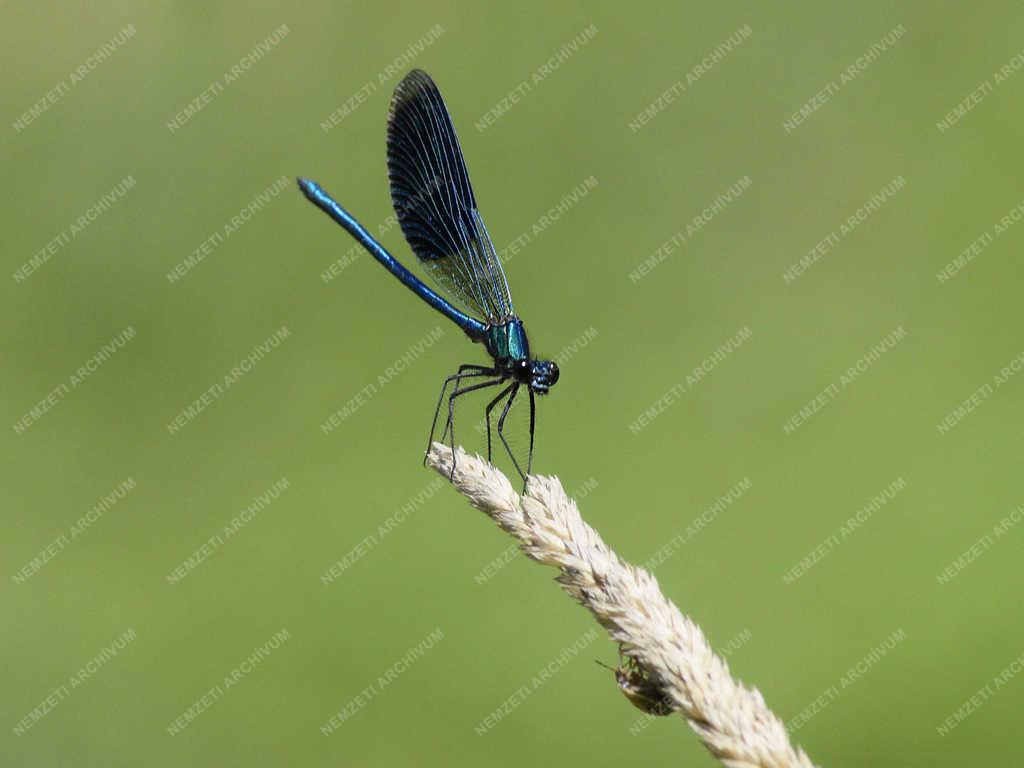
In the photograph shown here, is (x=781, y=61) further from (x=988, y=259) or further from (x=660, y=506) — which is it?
(x=660, y=506)

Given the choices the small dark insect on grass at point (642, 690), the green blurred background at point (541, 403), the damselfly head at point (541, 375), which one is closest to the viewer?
the small dark insect on grass at point (642, 690)

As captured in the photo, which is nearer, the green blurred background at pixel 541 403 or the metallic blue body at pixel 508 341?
the metallic blue body at pixel 508 341

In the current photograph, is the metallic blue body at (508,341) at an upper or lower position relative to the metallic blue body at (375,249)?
lower

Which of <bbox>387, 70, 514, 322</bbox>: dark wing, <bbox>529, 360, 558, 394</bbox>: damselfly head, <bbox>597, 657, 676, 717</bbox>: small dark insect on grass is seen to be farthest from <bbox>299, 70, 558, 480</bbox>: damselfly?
<bbox>597, 657, 676, 717</bbox>: small dark insect on grass

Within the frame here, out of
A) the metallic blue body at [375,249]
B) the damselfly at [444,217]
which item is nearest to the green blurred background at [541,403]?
the metallic blue body at [375,249]

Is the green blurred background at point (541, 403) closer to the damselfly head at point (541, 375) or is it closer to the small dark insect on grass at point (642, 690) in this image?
the damselfly head at point (541, 375)

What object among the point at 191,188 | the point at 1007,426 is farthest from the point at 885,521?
the point at 191,188
